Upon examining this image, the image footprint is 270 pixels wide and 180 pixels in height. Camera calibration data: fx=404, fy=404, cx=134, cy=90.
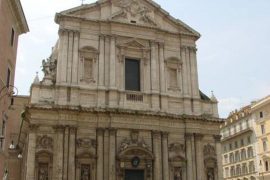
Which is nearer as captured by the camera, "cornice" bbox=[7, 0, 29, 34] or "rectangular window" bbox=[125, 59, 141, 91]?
"cornice" bbox=[7, 0, 29, 34]

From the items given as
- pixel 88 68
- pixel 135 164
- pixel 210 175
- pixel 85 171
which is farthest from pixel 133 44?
pixel 210 175

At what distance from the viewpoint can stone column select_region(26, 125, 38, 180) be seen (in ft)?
67.8

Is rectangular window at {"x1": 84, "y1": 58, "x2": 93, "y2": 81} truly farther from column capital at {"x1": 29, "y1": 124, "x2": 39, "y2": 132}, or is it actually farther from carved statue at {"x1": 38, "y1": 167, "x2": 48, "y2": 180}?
carved statue at {"x1": 38, "y1": 167, "x2": 48, "y2": 180}

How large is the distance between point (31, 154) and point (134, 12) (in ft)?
36.4

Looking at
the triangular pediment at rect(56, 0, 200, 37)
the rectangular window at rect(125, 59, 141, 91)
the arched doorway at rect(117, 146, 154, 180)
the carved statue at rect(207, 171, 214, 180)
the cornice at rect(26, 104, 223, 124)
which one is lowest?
the carved statue at rect(207, 171, 214, 180)

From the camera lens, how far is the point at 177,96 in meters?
25.2

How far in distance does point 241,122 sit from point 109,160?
27431 millimetres

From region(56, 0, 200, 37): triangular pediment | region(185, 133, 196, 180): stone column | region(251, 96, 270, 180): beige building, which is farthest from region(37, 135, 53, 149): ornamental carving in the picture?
region(251, 96, 270, 180): beige building

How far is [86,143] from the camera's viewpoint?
72.5 ft

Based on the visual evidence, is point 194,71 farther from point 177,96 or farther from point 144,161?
point 144,161

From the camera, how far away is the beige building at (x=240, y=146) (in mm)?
42938

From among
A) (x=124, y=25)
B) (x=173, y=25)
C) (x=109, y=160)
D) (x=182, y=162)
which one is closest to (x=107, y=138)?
(x=109, y=160)

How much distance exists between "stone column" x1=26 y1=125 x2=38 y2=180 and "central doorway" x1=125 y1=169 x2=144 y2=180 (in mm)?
5111

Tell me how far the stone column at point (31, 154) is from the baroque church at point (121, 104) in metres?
0.05
